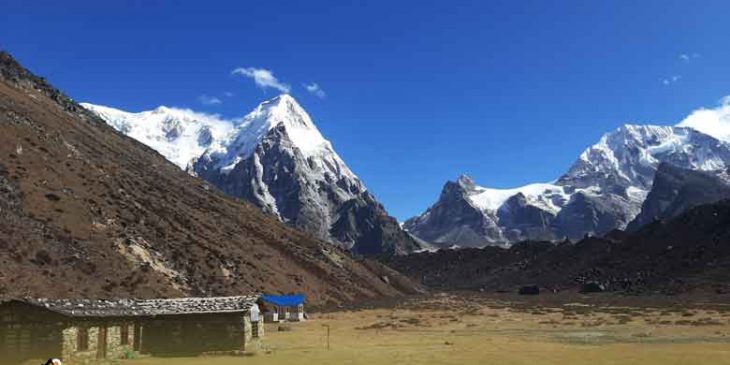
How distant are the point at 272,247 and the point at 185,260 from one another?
3298 cm

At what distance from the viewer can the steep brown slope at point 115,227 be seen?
2729 inches

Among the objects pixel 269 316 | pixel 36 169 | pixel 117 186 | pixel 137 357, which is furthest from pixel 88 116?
pixel 137 357

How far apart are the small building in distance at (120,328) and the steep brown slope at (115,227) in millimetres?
26612

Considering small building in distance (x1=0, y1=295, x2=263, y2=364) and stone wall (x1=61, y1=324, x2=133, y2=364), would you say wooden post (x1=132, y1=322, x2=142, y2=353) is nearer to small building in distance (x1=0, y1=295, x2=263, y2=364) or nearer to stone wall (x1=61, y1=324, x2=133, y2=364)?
small building in distance (x1=0, y1=295, x2=263, y2=364)

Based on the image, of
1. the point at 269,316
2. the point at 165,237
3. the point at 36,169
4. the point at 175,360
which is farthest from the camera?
the point at 165,237

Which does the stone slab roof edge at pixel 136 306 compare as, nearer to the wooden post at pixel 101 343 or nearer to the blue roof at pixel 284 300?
the wooden post at pixel 101 343

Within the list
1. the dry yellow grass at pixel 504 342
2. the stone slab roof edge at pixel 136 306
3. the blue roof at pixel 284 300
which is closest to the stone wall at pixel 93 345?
the stone slab roof edge at pixel 136 306

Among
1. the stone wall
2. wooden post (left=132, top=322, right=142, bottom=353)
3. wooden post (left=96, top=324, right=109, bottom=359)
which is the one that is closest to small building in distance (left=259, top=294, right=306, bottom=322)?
wooden post (left=132, top=322, right=142, bottom=353)

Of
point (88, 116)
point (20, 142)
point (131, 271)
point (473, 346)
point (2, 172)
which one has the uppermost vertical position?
point (88, 116)

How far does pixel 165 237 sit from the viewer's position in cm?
9162

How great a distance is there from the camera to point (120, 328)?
37.2m

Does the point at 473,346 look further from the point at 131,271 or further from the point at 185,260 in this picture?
the point at 185,260

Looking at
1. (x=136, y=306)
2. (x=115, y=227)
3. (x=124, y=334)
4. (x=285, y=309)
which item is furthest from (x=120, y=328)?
(x=115, y=227)

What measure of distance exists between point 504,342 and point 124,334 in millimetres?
25511
